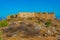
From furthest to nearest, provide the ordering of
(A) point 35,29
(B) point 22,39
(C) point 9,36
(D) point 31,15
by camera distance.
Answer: (D) point 31,15, (A) point 35,29, (C) point 9,36, (B) point 22,39

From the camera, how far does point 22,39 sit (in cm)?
2514

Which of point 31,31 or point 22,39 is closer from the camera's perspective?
point 22,39

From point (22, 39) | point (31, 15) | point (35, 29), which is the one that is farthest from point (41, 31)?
point (31, 15)

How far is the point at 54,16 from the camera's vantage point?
6875cm

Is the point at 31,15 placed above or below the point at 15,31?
above

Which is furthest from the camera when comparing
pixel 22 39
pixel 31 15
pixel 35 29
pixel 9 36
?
pixel 31 15

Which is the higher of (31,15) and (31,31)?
(31,15)

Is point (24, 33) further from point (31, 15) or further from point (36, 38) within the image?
point (31, 15)

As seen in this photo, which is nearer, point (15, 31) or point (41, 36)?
point (41, 36)

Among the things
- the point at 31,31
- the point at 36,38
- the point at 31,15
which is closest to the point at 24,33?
the point at 31,31

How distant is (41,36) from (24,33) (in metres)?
2.17

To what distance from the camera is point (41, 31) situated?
29.1 m

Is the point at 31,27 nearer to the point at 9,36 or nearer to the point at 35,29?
the point at 35,29

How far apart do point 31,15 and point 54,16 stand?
621 cm
